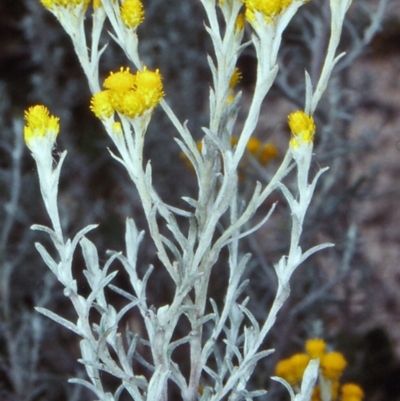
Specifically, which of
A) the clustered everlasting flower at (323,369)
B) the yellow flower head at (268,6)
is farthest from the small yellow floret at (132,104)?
the clustered everlasting flower at (323,369)

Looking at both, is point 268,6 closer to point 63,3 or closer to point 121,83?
point 121,83

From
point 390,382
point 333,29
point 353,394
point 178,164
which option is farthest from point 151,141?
point 333,29

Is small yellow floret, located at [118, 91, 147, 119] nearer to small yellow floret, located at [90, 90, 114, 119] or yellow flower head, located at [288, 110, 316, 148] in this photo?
small yellow floret, located at [90, 90, 114, 119]

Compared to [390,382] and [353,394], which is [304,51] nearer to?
[390,382]

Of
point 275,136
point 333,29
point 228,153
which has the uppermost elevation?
point 333,29

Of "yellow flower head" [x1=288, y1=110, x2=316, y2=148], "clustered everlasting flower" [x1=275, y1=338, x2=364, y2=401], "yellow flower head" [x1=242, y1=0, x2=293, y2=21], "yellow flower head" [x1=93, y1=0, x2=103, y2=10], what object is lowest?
"clustered everlasting flower" [x1=275, y1=338, x2=364, y2=401]

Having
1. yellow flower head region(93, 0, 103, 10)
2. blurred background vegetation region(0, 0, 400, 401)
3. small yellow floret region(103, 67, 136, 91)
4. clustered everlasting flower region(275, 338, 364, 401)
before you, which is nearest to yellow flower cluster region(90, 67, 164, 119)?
small yellow floret region(103, 67, 136, 91)

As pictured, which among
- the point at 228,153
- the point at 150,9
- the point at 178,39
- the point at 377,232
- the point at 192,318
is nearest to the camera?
the point at 228,153

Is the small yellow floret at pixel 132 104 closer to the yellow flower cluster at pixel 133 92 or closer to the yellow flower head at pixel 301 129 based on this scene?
the yellow flower cluster at pixel 133 92
